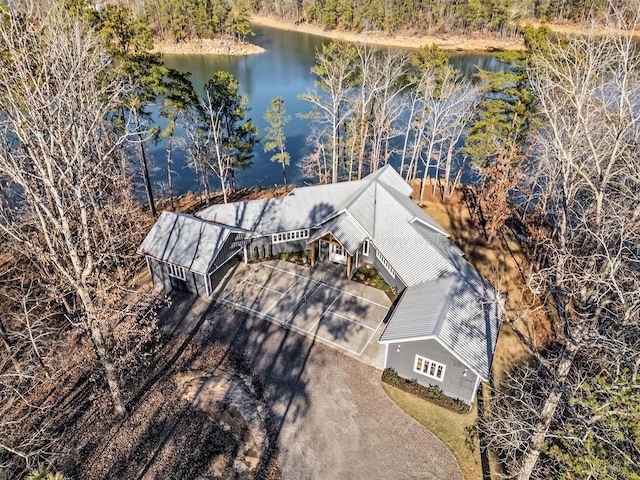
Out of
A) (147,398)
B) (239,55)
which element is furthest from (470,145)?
(239,55)

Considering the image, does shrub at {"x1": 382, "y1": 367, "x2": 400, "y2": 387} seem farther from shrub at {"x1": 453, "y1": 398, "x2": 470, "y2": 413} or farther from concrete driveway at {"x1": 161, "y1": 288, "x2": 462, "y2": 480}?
shrub at {"x1": 453, "y1": 398, "x2": 470, "y2": 413}

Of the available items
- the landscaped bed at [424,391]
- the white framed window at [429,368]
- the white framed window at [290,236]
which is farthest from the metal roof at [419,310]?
the white framed window at [290,236]

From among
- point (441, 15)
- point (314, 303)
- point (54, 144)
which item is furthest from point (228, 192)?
point (441, 15)

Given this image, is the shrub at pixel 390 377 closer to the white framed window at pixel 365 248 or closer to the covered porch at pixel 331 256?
the covered porch at pixel 331 256

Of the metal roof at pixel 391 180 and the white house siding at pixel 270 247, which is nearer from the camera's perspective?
the white house siding at pixel 270 247

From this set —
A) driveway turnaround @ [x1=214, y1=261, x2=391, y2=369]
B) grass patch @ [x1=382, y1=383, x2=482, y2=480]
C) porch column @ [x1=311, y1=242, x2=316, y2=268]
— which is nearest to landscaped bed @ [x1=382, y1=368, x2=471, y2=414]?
grass patch @ [x1=382, y1=383, x2=482, y2=480]

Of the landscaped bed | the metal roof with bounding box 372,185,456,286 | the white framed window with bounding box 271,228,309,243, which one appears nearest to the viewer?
the landscaped bed
